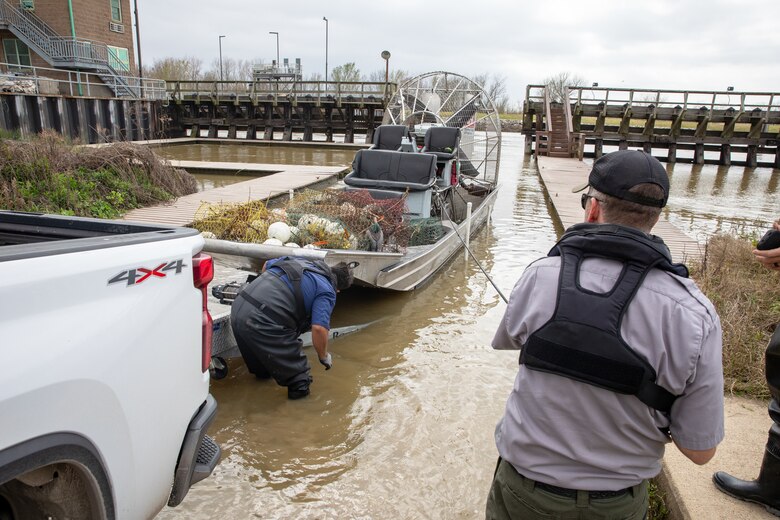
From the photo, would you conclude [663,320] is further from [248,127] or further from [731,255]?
[248,127]

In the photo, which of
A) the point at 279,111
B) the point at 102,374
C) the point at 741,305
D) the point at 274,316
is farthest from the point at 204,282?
the point at 279,111

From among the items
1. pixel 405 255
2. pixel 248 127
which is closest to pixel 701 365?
pixel 405 255

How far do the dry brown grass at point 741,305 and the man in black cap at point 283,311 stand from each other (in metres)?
3.19

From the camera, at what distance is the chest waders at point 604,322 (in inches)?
61.7

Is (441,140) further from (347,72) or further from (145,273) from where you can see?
(347,72)

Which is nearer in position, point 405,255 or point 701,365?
point 701,365

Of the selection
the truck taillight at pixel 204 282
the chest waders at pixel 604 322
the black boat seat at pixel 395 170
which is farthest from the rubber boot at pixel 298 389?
the black boat seat at pixel 395 170

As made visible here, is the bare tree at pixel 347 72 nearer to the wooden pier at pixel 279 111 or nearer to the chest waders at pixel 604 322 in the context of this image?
the wooden pier at pixel 279 111

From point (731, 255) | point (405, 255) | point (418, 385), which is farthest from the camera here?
point (405, 255)

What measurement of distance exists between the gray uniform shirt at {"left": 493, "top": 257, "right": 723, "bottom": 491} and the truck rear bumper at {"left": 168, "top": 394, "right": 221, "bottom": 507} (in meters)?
1.30

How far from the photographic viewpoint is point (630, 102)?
26578mm

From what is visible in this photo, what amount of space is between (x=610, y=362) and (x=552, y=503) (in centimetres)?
51

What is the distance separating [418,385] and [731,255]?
13.9 ft

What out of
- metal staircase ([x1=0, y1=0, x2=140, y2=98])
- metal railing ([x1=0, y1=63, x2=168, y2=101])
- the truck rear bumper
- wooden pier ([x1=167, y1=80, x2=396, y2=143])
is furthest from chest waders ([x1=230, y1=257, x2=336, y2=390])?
metal staircase ([x1=0, y1=0, x2=140, y2=98])
